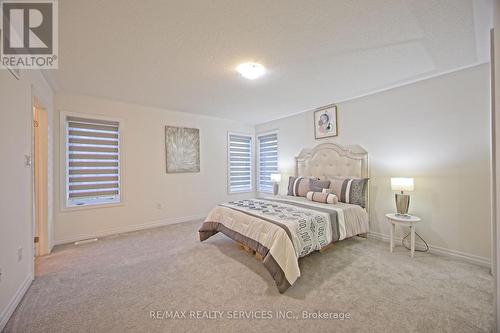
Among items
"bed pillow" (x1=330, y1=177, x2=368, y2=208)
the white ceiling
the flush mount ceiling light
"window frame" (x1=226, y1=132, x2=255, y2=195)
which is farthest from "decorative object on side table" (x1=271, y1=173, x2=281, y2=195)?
the flush mount ceiling light

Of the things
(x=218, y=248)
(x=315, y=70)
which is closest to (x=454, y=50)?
(x=315, y=70)

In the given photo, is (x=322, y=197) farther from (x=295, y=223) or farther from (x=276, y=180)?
(x=276, y=180)

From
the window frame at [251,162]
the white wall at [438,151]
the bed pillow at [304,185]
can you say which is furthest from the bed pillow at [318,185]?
the window frame at [251,162]

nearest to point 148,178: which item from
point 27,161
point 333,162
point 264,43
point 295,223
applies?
point 27,161

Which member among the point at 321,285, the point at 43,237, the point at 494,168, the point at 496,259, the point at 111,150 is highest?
the point at 111,150

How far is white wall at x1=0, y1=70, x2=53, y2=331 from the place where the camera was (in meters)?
1.63

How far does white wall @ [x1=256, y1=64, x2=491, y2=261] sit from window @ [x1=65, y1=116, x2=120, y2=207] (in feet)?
14.7

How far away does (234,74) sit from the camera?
106 inches

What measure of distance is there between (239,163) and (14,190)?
4154 mm

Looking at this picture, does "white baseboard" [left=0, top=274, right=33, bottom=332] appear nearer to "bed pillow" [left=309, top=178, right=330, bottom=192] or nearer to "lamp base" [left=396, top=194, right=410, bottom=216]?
"bed pillow" [left=309, top=178, right=330, bottom=192]

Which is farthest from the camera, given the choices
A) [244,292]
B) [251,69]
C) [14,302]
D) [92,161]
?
[92,161]

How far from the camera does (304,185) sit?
3936 mm

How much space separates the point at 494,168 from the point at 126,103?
4.79m

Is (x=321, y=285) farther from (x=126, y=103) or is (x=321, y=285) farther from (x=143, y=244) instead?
(x=126, y=103)
